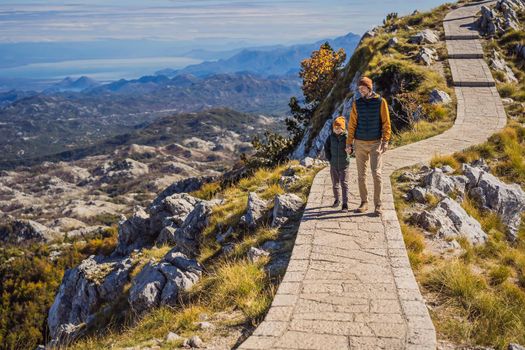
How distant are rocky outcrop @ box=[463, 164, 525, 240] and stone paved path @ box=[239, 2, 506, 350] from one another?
7.63ft

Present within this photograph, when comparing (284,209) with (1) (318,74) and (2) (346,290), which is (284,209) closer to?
(2) (346,290)

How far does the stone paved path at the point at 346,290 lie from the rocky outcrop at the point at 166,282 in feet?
9.25

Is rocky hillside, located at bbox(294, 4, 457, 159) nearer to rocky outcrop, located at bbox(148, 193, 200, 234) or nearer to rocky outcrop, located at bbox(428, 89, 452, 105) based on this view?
rocky outcrop, located at bbox(428, 89, 452, 105)

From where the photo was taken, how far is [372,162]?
9.52 meters

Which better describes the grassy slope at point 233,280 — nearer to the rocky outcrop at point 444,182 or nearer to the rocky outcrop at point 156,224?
the rocky outcrop at point 156,224

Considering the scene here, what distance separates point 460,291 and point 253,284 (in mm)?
3399

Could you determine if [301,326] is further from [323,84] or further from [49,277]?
[49,277]

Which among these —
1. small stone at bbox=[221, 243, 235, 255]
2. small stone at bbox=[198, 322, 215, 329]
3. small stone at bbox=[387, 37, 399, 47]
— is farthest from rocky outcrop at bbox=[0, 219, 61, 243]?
small stone at bbox=[198, 322, 215, 329]

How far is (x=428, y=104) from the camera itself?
19922 millimetres

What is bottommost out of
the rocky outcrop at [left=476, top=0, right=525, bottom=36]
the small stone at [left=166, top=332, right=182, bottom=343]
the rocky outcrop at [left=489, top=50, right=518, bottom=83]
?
the small stone at [left=166, top=332, right=182, bottom=343]

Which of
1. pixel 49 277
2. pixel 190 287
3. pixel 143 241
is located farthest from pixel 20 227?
pixel 190 287

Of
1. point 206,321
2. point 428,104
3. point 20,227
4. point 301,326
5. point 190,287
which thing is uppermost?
point 428,104

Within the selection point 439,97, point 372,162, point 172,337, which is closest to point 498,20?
point 439,97

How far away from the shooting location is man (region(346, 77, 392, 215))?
908 centimetres
